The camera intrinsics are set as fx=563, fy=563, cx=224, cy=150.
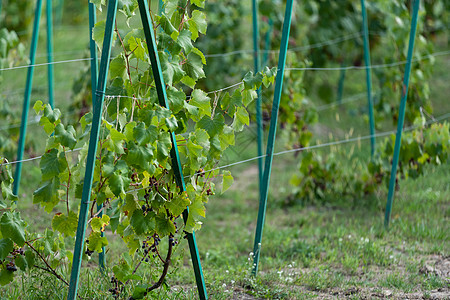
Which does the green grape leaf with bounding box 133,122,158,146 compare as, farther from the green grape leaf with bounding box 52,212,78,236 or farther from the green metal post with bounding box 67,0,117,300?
the green grape leaf with bounding box 52,212,78,236

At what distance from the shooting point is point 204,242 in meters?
3.77

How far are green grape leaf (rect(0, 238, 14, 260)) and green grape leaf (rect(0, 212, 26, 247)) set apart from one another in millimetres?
17

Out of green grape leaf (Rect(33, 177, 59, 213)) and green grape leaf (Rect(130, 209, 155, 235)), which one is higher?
green grape leaf (Rect(33, 177, 59, 213))

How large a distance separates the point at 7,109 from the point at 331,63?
3936 millimetres

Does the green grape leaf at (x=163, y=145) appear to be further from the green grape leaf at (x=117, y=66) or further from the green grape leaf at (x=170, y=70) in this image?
the green grape leaf at (x=117, y=66)

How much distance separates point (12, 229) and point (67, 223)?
21 cm

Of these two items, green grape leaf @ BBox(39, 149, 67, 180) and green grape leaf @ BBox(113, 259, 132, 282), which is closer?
green grape leaf @ BBox(39, 149, 67, 180)

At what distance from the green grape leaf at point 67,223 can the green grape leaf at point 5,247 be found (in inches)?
6.9

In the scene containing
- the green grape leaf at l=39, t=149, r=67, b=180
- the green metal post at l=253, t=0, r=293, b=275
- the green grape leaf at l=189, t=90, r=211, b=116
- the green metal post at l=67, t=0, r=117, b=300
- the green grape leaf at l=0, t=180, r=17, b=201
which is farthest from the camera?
the green metal post at l=253, t=0, r=293, b=275

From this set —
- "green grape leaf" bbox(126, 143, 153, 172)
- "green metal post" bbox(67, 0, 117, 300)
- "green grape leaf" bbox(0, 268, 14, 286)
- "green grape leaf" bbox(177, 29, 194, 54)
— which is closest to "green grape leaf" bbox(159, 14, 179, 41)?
"green grape leaf" bbox(177, 29, 194, 54)

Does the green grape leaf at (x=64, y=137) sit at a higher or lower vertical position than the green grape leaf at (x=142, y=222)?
higher

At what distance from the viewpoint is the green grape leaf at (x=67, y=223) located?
229 cm

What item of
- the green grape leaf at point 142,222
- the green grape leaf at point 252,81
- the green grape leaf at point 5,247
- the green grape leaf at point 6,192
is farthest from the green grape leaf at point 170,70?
the green grape leaf at point 5,247

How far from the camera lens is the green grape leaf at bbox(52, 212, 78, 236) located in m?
2.29
